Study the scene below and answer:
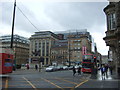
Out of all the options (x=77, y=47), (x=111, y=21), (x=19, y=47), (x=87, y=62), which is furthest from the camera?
(x=19, y=47)

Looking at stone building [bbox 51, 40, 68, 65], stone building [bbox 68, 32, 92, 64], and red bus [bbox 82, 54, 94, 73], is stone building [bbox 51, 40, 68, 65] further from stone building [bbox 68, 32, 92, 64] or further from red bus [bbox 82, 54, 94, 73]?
red bus [bbox 82, 54, 94, 73]

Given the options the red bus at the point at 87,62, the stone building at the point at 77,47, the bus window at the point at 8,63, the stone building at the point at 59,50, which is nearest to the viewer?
the bus window at the point at 8,63

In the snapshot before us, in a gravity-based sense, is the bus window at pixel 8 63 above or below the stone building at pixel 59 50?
below

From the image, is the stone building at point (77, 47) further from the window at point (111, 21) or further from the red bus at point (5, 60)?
the red bus at point (5, 60)

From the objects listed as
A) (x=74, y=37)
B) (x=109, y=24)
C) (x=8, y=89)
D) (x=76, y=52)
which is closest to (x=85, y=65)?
(x=109, y=24)

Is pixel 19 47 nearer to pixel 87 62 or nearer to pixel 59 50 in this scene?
pixel 59 50

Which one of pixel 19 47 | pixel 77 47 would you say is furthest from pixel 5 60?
pixel 19 47

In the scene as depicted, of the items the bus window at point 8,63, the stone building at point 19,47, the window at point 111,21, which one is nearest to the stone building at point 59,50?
the stone building at point 19,47

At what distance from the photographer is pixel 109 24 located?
1126 inches

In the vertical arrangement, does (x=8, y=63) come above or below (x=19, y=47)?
below

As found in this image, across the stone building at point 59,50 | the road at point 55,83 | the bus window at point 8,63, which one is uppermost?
the stone building at point 59,50

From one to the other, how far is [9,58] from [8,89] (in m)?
10.6

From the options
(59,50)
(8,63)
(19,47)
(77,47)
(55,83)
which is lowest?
(55,83)

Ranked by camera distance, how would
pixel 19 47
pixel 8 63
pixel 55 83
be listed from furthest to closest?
pixel 19 47, pixel 8 63, pixel 55 83
